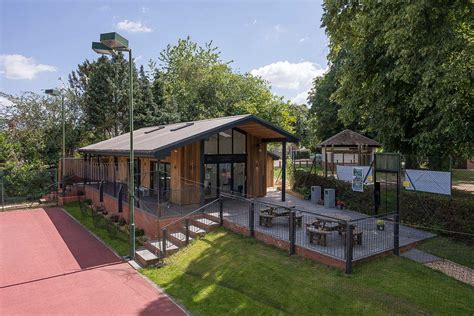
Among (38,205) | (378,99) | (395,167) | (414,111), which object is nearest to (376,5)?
(378,99)

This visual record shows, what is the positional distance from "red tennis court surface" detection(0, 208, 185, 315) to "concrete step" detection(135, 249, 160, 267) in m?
0.45

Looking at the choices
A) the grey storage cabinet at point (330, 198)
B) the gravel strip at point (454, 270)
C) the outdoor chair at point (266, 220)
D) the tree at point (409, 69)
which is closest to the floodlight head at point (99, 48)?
the outdoor chair at point (266, 220)

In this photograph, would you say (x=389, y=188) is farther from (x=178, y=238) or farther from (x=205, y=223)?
(x=178, y=238)

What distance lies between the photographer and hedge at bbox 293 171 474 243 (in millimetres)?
11602

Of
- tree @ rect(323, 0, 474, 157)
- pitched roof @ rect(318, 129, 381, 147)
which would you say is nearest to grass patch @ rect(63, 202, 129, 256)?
tree @ rect(323, 0, 474, 157)

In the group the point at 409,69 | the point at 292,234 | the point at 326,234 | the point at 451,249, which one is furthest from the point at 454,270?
the point at 409,69

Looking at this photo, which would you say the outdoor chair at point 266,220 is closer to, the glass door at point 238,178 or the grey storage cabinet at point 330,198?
the grey storage cabinet at point 330,198

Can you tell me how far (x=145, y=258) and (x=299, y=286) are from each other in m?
5.61

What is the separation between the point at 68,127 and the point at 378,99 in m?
28.0

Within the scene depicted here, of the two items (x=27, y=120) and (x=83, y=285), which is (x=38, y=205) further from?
(x=83, y=285)

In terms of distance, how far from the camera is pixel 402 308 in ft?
24.1

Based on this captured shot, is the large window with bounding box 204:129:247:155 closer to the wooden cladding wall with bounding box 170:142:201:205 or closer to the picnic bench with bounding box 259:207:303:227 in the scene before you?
the wooden cladding wall with bounding box 170:142:201:205

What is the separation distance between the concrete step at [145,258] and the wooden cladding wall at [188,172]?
4.03 meters

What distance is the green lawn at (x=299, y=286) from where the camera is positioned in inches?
300
